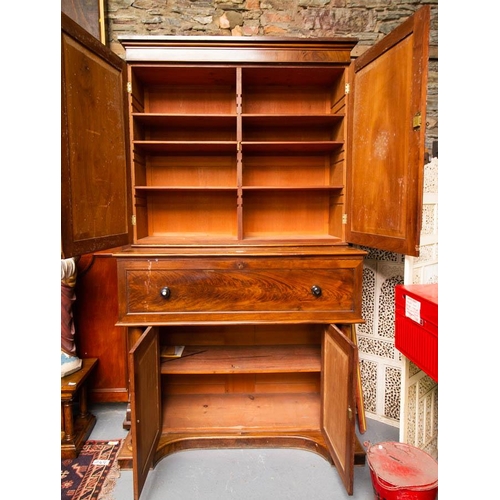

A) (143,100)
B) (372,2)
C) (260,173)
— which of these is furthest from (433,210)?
(143,100)

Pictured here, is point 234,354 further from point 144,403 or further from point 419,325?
point 419,325

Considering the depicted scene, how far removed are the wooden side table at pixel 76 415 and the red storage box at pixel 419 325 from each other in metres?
1.70

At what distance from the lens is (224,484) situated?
56.2 inches

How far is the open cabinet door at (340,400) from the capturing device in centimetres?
124

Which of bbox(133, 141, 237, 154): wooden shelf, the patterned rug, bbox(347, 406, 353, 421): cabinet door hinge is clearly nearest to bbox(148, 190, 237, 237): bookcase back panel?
bbox(133, 141, 237, 154): wooden shelf

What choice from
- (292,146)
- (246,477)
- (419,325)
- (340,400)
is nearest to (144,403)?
(246,477)

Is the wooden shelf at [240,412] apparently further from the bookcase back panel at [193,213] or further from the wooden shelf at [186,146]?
the wooden shelf at [186,146]

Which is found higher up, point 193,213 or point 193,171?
point 193,171

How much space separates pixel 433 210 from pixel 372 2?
149 cm

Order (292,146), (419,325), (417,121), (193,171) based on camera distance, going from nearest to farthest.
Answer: (417,121), (419,325), (292,146), (193,171)

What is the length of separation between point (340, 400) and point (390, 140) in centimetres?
117

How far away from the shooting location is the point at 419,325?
4.09 feet

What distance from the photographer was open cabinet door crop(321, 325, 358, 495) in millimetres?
1243

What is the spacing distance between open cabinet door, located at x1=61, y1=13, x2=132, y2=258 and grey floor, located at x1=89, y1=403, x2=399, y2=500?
1.16 metres
